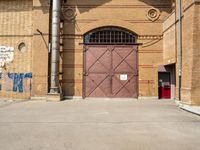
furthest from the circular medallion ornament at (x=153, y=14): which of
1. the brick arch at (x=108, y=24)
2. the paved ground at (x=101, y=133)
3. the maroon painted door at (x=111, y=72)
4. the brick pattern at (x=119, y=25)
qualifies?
the paved ground at (x=101, y=133)

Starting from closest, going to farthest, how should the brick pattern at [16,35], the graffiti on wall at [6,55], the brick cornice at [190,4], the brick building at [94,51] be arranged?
the brick cornice at [190,4] < the brick building at [94,51] < the brick pattern at [16,35] < the graffiti on wall at [6,55]

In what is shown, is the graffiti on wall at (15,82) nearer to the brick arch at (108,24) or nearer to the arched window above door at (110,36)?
the arched window above door at (110,36)

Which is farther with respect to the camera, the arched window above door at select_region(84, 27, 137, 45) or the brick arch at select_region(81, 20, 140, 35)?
the arched window above door at select_region(84, 27, 137, 45)

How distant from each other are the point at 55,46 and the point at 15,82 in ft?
14.5

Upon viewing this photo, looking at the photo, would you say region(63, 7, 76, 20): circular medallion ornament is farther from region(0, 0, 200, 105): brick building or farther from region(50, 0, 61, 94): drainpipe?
region(50, 0, 61, 94): drainpipe

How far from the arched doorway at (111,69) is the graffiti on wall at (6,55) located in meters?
5.74

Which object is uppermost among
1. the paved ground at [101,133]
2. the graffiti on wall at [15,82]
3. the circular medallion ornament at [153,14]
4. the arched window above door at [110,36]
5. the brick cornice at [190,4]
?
the circular medallion ornament at [153,14]

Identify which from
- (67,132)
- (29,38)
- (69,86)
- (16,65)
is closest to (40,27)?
(29,38)

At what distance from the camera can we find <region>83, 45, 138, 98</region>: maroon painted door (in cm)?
1827

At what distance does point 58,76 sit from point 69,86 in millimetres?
1201

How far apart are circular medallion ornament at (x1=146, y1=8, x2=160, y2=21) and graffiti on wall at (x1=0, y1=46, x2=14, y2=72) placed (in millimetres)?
10694

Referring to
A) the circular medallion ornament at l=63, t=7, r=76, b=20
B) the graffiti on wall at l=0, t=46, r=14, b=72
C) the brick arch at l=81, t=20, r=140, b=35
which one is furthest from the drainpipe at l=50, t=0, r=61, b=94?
the graffiti on wall at l=0, t=46, r=14, b=72

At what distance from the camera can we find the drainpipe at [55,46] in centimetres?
1719

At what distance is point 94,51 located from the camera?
1841cm
